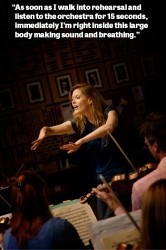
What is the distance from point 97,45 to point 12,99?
177 cm

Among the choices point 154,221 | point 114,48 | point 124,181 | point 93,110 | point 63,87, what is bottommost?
point 124,181

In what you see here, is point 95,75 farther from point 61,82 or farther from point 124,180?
point 124,180

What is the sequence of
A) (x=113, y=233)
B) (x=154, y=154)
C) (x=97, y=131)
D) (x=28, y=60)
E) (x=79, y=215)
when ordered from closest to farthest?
(x=113, y=233), (x=154, y=154), (x=79, y=215), (x=97, y=131), (x=28, y=60)

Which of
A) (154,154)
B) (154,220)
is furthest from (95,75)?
(154,220)

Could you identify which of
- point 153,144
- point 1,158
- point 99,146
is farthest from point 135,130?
point 153,144

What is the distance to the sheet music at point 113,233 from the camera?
1.57 metres

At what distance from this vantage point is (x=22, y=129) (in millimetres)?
5609

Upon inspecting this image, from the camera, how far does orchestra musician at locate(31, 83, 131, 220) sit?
259 centimetres

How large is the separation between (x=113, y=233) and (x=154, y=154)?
0.71 m

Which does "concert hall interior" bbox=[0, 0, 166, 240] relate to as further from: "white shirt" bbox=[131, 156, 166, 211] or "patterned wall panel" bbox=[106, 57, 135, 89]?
"white shirt" bbox=[131, 156, 166, 211]

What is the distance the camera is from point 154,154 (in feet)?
7.00

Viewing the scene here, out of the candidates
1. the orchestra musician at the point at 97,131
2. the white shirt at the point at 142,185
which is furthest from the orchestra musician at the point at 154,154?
the orchestra musician at the point at 97,131

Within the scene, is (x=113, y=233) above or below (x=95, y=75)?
below

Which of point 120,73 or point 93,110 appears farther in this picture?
point 120,73
